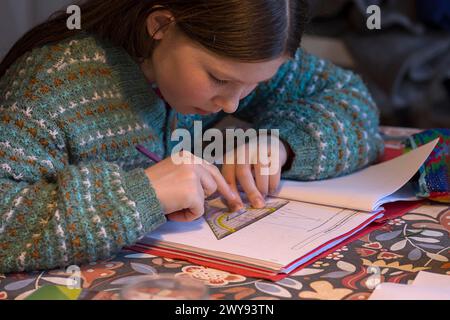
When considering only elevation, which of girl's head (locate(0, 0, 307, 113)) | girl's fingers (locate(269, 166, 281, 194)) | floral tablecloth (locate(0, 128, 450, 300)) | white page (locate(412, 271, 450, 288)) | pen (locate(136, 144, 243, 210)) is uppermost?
girl's head (locate(0, 0, 307, 113))

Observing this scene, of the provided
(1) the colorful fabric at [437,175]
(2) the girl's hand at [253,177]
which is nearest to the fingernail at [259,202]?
(2) the girl's hand at [253,177]

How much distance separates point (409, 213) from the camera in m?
0.96

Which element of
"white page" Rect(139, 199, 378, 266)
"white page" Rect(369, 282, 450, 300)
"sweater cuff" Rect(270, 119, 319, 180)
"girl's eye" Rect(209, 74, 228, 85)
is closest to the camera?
"white page" Rect(369, 282, 450, 300)

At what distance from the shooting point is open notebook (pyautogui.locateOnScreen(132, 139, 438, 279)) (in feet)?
2.56

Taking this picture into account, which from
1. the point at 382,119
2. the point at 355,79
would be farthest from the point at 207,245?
the point at 382,119

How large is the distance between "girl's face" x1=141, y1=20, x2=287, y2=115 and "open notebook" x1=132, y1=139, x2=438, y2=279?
0.16 metres

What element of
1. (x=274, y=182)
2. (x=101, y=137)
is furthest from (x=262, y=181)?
(x=101, y=137)

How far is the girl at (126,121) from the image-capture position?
763 millimetres

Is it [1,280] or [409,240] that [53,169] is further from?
[409,240]

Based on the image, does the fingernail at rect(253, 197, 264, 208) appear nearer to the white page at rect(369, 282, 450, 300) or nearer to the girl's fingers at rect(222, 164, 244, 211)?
the girl's fingers at rect(222, 164, 244, 211)

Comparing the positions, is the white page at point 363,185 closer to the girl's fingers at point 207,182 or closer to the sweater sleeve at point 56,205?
the girl's fingers at point 207,182

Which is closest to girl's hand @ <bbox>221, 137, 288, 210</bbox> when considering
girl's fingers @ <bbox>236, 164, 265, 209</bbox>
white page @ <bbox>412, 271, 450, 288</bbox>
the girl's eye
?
girl's fingers @ <bbox>236, 164, 265, 209</bbox>

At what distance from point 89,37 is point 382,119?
1341 mm

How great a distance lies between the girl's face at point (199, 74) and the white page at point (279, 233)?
159 millimetres
